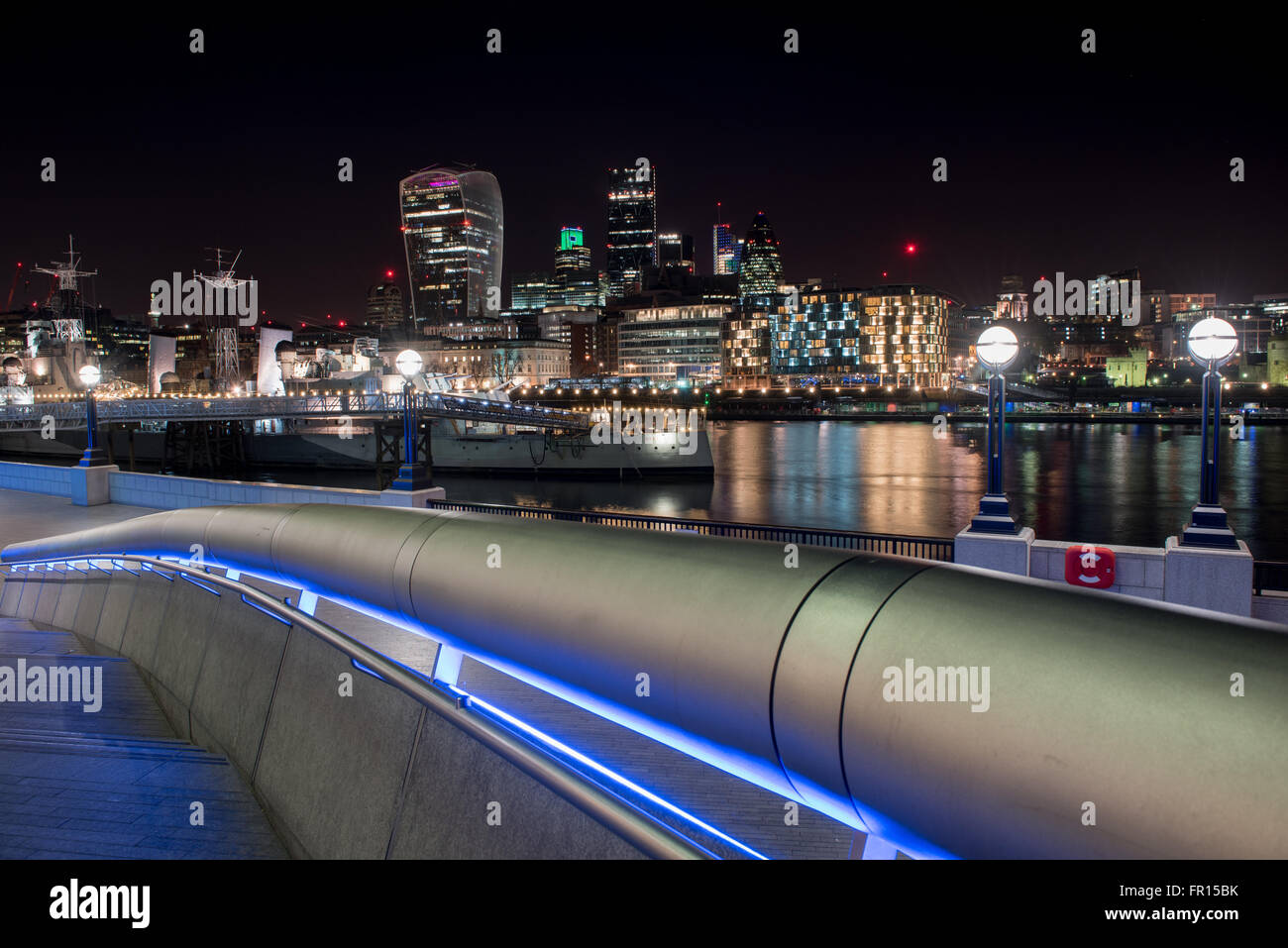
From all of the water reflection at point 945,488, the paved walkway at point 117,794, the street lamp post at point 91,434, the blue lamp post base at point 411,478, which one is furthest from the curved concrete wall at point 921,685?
the water reflection at point 945,488

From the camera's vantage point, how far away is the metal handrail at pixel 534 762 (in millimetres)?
2414

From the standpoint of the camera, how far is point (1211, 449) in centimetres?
825

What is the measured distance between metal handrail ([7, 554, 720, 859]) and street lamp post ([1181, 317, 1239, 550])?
724 centimetres

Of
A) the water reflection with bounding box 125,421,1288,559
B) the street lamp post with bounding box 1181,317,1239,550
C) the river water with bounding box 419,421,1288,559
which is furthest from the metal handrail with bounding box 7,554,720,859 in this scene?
the water reflection with bounding box 125,421,1288,559

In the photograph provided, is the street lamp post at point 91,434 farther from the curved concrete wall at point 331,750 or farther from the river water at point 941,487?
the river water at point 941,487

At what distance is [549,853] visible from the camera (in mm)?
2869

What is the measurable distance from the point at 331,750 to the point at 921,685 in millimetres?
3400

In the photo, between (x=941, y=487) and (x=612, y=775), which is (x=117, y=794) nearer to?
(x=612, y=775)

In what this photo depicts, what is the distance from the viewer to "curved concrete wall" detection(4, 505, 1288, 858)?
1.73 meters

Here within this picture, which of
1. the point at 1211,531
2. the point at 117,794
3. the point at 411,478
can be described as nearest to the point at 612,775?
the point at 117,794

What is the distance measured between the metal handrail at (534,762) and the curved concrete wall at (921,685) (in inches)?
10.3
